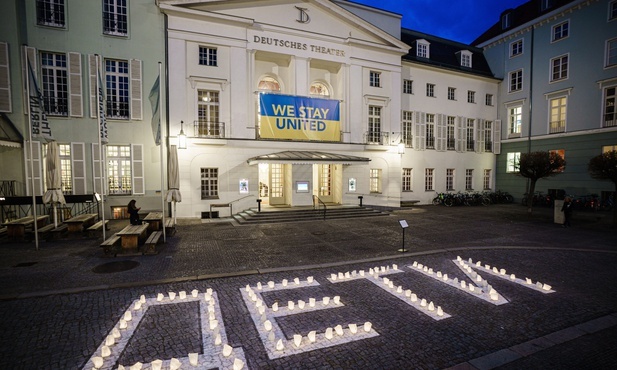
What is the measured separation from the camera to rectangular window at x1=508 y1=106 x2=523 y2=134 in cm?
2628

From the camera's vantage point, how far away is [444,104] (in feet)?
82.8

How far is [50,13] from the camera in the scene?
1524 centimetres

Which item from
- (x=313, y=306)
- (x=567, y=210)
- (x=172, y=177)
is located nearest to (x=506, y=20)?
(x=567, y=210)

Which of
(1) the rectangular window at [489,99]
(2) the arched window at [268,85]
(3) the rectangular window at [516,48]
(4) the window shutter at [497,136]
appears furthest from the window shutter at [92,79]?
(3) the rectangular window at [516,48]

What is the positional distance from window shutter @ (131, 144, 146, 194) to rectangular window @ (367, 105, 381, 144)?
14.7m

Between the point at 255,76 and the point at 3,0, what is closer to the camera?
the point at 3,0

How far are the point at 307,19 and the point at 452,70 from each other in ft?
44.4

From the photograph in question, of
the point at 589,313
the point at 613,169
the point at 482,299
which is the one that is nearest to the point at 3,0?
the point at 482,299

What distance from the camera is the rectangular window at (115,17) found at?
1591cm

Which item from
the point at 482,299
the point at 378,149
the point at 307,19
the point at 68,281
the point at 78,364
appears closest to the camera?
the point at 78,364

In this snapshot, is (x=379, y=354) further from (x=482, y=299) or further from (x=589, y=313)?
(x=589, y=313)

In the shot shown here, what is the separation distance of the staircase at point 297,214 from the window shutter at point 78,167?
817 centimetres

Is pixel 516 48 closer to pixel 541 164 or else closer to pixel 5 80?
pixel 541 164

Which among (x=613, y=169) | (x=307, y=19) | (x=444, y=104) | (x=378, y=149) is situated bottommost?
(x=613, y=169)
